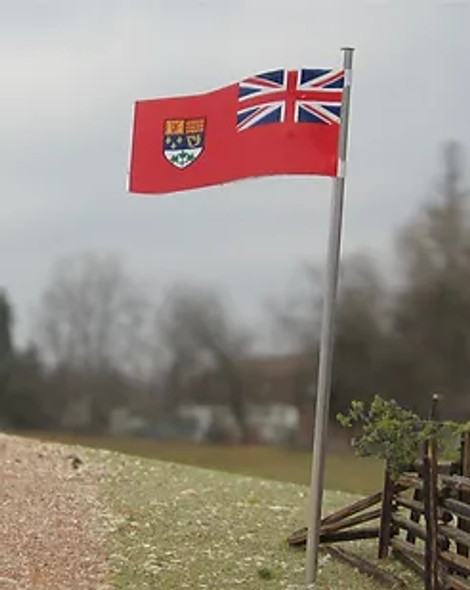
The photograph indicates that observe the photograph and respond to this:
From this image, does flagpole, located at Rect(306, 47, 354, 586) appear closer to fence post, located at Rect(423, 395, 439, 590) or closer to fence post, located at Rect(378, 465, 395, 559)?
fence post, located at Rect(378, 465, 395, 559)

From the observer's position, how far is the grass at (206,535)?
30.8ft

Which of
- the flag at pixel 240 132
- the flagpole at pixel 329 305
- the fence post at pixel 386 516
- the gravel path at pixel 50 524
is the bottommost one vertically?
the gravel path at pixel 50 524

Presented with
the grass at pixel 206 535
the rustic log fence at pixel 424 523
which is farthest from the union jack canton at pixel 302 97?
the grass at pixel 206 535

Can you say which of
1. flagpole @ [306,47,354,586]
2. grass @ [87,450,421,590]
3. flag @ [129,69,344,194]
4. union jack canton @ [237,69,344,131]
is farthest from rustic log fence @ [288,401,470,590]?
union jack canton @ [237,69,344,131]

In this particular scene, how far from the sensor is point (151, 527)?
36.2 feet

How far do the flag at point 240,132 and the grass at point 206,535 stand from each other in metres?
2.84

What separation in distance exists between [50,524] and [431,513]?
380 cm

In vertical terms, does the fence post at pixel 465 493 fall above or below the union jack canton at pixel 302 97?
below

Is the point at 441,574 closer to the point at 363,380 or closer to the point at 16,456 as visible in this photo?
the point at 16,456

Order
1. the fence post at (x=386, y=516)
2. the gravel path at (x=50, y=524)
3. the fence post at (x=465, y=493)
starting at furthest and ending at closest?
the fence post at (x=386, y=516)
the gravel path at (x=50, y=524)
the fence post at (x=465, y=493)

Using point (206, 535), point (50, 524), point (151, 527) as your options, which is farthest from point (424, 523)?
point (50, 524)

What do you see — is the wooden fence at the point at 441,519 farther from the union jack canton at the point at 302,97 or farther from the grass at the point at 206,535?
the union jack canton at the point at 302,97

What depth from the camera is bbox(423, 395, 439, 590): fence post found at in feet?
27.6

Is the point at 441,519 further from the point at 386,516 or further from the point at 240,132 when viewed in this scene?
the point at 240,132
